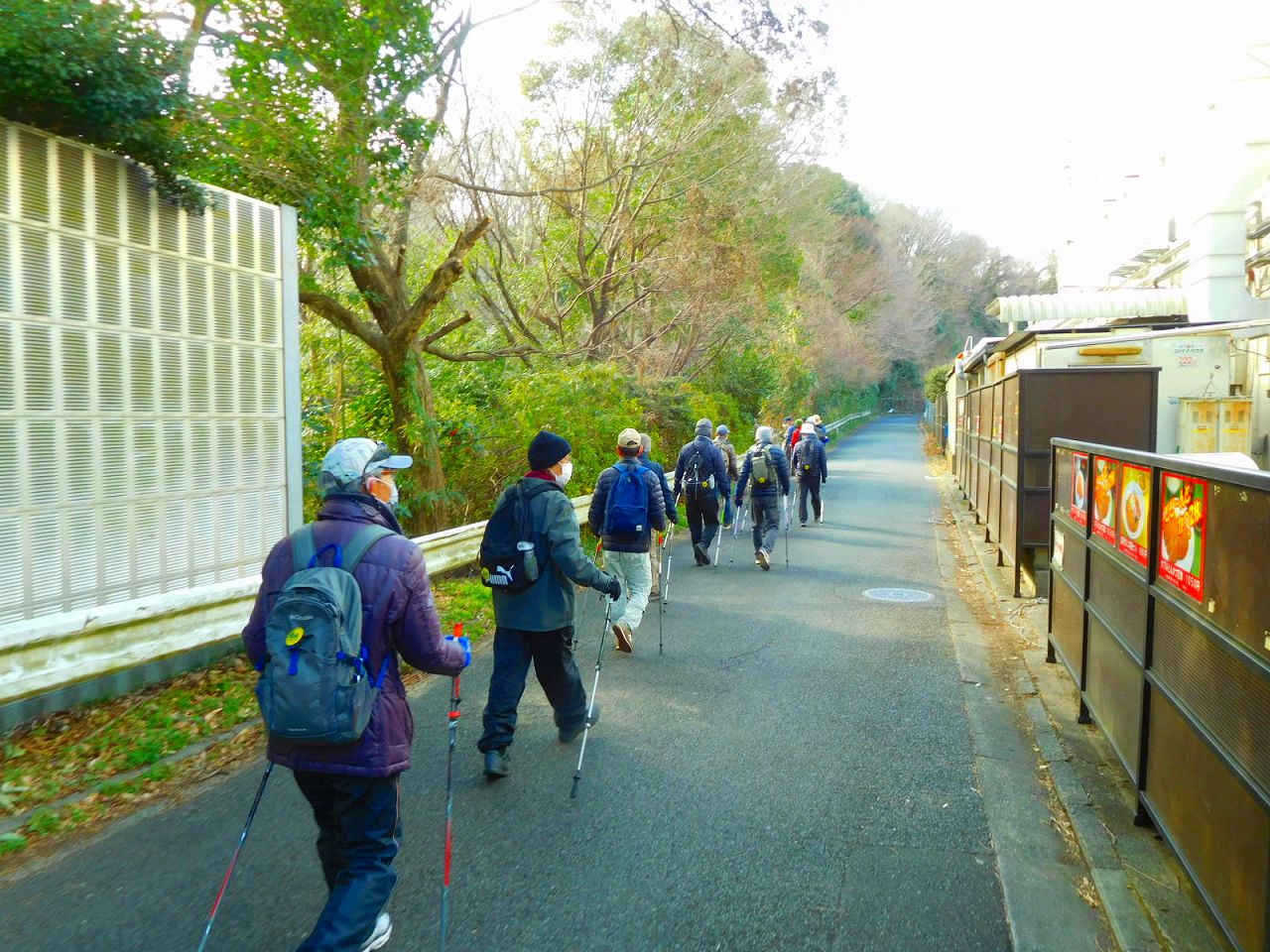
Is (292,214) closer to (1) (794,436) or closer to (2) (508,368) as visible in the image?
(2) (508,368)

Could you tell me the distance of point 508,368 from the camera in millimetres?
15875

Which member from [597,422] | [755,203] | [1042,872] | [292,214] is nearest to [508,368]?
[597,422]

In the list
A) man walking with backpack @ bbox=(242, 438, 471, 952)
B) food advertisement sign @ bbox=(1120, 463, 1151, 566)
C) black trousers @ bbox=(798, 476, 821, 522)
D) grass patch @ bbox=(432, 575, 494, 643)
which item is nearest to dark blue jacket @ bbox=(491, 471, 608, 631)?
man walking with backpack @ bbox=(242, 438, 471, 952)

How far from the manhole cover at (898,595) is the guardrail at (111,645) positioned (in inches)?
264

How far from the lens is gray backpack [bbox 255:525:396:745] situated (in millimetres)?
3088

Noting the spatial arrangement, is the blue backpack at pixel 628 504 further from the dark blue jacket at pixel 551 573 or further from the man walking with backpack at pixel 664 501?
the dark blue jacket at pixel 551 573

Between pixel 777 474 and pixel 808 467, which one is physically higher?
pixel 777 474

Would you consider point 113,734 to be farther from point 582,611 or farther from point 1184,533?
point 1184,533

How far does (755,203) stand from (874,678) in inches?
726

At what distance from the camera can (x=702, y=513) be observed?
1316cm

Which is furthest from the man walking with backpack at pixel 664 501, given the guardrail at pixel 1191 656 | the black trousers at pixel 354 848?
the black trousers at pixel 354 848

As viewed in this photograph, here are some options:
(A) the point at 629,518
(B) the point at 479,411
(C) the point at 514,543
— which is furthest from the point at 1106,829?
(B) the point at 479,411

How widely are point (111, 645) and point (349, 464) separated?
324cm

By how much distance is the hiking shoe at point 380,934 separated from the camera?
3.57 meters
